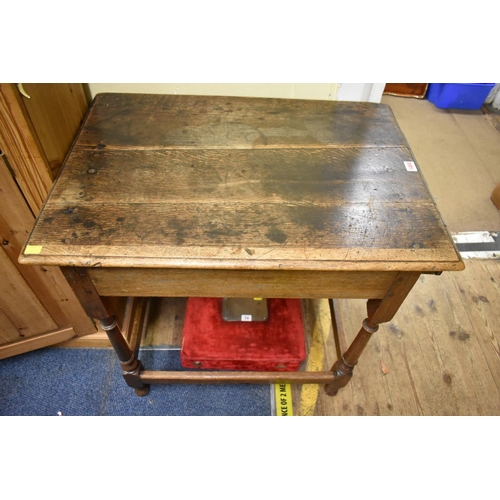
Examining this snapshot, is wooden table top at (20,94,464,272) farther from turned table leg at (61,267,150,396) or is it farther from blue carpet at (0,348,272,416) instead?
blue carpet at (0,348,272,416)

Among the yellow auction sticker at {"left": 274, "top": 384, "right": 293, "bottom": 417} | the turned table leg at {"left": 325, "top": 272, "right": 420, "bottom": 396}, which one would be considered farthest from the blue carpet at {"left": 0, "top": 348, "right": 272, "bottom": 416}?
the turned table leg at {"left": 325, "top": 272, "right": 420, "bottom": 396}

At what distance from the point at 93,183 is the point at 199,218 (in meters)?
0.27

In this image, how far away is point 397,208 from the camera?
82cm

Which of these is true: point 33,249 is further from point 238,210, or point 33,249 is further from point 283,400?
point 283,400

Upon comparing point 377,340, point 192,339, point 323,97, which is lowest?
point 377,340

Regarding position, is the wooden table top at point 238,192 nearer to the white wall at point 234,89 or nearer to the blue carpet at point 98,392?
the white wall at point 234,89

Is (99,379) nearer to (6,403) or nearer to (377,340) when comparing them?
(6,403)

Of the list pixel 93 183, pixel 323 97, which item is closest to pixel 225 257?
pixel 93 183

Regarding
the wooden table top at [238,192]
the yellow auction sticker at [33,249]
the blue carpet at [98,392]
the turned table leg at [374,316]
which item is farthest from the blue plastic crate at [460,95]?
the yellow auction sticker at [33,249]

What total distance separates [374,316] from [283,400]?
20.7 inches

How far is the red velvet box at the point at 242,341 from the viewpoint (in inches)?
47.1

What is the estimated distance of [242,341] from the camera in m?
1.22

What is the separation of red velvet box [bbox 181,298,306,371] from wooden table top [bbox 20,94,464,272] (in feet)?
1.87

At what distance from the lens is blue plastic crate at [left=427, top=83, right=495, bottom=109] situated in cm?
237
